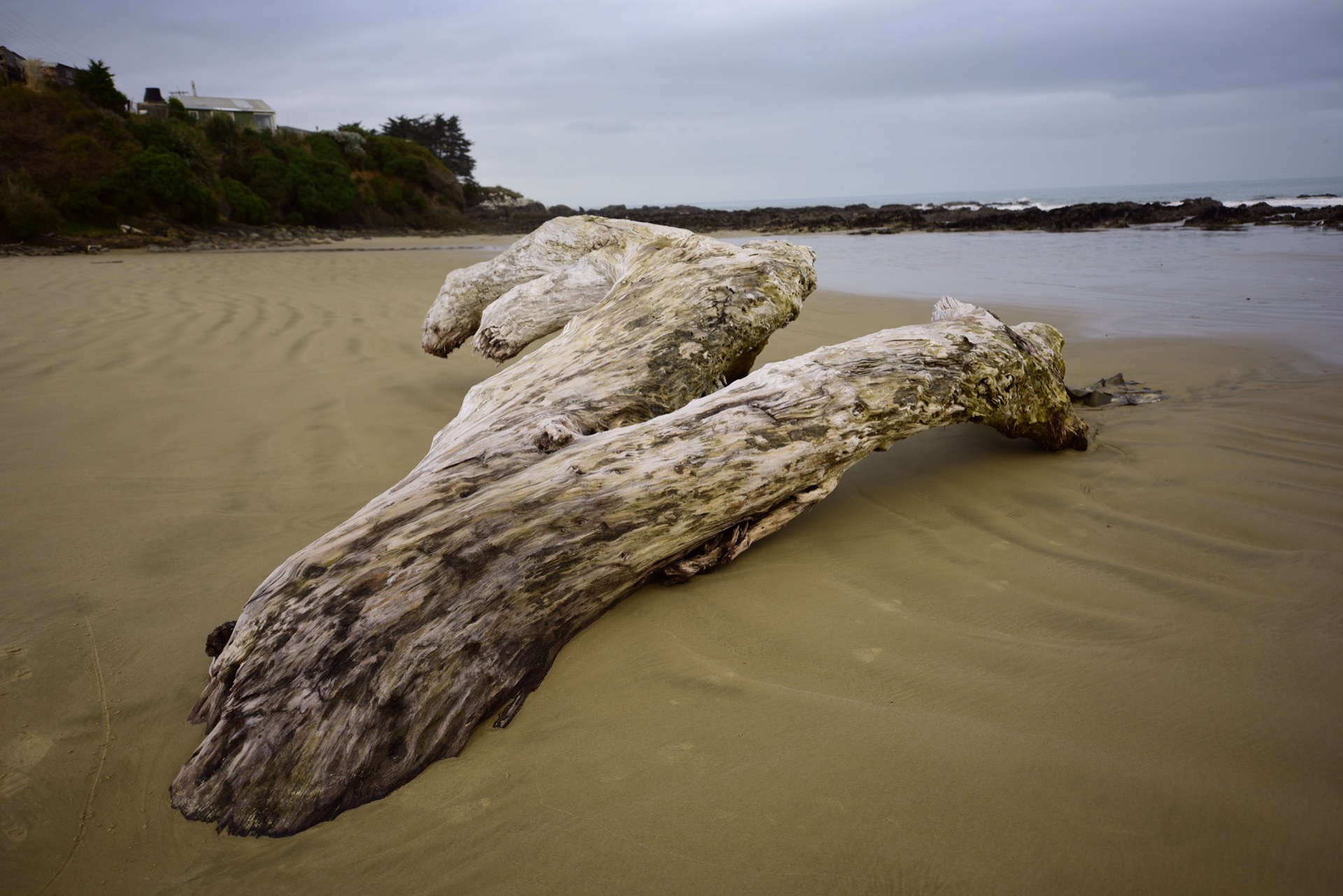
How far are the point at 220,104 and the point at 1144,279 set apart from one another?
4828 centimetres

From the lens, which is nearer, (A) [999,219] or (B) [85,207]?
(B) [85,207]

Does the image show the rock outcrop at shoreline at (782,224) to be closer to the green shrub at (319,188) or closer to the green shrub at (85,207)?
the green shrub at (85,207)

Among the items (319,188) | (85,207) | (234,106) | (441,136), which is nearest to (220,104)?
(234,106)

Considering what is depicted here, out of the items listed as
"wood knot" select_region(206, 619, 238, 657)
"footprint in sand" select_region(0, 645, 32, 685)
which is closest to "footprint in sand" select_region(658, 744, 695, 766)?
"wood knot" select_region(206, 619, 238, 657)

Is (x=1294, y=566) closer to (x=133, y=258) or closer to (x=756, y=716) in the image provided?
(x=756, y=716)

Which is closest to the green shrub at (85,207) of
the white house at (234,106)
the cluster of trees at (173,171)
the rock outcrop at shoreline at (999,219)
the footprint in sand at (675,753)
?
the cluster of trees at (173,171)

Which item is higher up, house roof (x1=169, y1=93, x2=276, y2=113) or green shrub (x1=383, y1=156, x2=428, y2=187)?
house roof (x1=169, y1=93, x2=276, y2=113)

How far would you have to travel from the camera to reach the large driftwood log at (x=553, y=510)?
1.78 m

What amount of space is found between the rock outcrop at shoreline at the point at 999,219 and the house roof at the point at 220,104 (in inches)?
744

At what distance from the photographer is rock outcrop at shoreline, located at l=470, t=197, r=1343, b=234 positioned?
2155cm

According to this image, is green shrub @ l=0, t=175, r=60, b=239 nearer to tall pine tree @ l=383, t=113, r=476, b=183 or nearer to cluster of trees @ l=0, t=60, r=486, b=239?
cluster of trees @ l=0, t=60, r=486, b=239

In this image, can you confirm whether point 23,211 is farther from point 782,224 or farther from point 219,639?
point 782,224

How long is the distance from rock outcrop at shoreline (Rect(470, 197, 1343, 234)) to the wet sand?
17077mm

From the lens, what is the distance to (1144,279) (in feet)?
34.2
